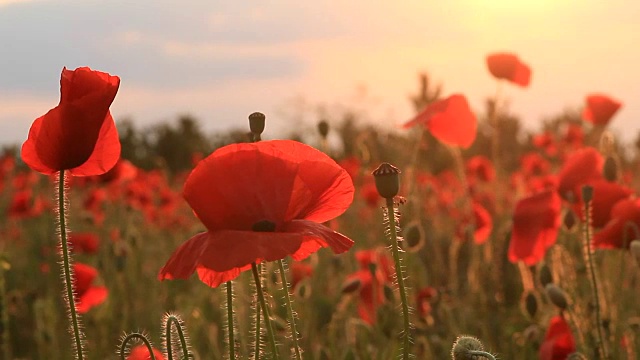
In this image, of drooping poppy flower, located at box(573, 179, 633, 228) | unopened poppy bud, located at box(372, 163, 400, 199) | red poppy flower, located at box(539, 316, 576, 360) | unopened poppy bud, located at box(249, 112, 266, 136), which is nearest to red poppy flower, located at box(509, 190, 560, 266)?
drooping poppy flower, located at box(573, 179, 633, 228)

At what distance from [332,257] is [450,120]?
132 centimetres

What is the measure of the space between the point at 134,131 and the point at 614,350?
1810 centimetres

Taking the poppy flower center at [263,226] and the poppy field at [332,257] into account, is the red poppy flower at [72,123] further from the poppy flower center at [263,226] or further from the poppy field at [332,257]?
the poppy flower center at [263,226]

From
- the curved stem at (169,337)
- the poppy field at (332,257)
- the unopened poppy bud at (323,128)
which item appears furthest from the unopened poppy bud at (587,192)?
the unopened poppy bud at (323,128)

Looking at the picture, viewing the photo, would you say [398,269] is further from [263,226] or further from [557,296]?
[557,296]

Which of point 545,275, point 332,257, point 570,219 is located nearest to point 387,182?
point 545,275

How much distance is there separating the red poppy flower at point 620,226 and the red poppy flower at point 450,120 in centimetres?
68

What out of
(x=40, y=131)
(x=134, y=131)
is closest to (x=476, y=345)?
(x=40, y=131)

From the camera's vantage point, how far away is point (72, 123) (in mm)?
1581

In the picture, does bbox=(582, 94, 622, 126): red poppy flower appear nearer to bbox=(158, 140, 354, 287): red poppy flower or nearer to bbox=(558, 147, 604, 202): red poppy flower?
bbox=(558, 147, 604, 202): red poppy flower

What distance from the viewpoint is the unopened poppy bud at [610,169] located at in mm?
3174

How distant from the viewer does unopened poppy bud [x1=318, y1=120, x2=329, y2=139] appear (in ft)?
10.8

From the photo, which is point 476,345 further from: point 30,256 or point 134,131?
point 134,131

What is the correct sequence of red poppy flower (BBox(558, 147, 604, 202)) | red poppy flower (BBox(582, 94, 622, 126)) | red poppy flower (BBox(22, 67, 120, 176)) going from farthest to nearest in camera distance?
red poppy flower (BBox(582, 94, 622, 126)), red poppy flower (BBox(558, 147, 604, 202)), red poppy flower (BBox(22, 67, 120, 176))
